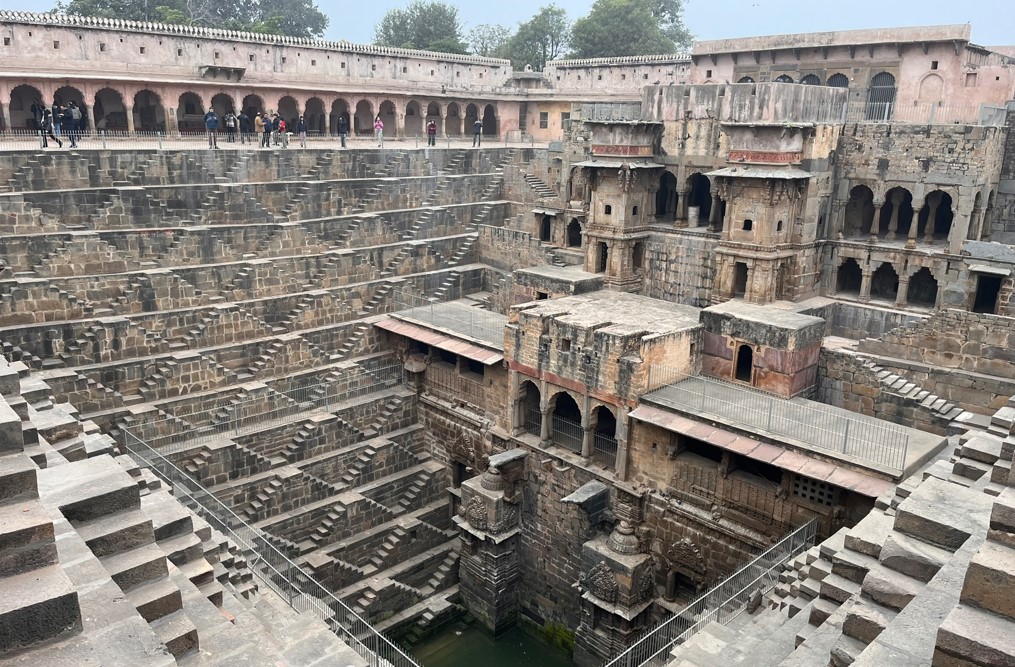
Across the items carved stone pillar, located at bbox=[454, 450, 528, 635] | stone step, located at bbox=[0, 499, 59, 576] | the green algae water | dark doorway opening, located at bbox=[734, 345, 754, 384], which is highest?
stone step, located at bbox=[0, 499, 59, 576]

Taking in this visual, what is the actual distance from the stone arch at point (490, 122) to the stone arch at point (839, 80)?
19674 millimetres

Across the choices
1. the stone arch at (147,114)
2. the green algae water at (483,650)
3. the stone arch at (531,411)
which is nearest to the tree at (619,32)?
the stone arch at (147,114)

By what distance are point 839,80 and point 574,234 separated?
13.1 meters

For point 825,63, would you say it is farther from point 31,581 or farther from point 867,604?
point 31,581

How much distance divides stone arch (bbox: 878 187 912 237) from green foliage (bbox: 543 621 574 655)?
15.4 metres

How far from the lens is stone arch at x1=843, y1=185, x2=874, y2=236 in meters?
24.2

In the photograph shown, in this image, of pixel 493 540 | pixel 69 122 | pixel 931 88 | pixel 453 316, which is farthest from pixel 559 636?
pixel 69 122

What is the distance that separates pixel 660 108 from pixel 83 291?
18741 millimetres

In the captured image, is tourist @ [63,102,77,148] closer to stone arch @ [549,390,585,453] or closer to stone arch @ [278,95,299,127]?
stone arch @ [278,95,299,127]

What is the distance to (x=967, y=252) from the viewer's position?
20172 mm

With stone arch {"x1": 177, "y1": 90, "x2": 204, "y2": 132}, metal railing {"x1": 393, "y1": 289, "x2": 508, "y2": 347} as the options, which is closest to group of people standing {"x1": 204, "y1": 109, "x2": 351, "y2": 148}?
stone arch {"x1": 177, "y1": 90, "x2": 204, "y2": 132}

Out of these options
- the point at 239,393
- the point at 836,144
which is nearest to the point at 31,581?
the point at 239,393

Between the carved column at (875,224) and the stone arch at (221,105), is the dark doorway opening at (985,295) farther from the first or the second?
the stone arch at (221,105)

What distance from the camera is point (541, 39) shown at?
68625mm
